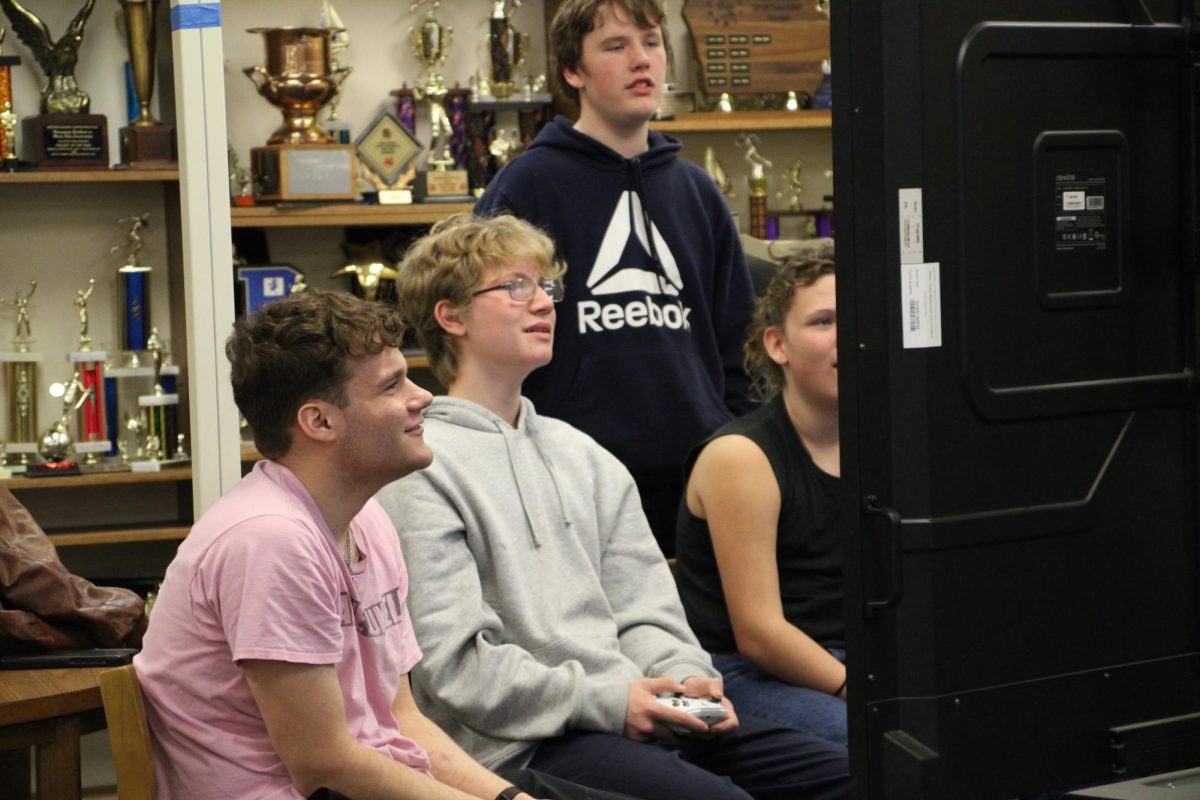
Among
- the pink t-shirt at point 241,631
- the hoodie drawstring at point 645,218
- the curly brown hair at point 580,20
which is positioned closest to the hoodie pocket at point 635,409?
the hoodie drawstring at point 645,218

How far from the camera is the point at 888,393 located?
1.17 m

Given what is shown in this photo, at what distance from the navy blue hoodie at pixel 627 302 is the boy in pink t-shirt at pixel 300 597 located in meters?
1.00

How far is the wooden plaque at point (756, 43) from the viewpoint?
15.0ft

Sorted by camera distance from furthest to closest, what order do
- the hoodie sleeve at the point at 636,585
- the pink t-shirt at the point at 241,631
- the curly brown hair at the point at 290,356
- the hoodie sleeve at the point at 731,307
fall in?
the hoodie sleeve at the point at 731,307 → the hoodie sleeve at the point at 636,585 → the curly brown hair at the point at 290,356 → the pink t-shirt at the point at 241,631

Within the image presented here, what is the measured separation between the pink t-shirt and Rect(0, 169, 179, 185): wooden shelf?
2.41 metres

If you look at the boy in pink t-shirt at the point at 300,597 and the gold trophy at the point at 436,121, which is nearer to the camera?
the boy in pink t-shirt at the point at 300,597

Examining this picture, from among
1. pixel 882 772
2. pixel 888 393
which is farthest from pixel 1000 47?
pixel 882 772

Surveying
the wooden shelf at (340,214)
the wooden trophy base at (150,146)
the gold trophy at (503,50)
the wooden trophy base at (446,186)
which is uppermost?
the gold trophy at (503,50)

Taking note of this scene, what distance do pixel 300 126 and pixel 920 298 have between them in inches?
123

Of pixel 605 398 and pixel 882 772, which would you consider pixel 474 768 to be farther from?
pixel 605 398

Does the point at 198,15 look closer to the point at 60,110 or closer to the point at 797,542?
the point at 60,110

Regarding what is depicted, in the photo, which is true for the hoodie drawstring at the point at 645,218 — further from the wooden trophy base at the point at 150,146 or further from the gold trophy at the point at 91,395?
the gold trophy at the point at 91,395

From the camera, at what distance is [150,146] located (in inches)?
154

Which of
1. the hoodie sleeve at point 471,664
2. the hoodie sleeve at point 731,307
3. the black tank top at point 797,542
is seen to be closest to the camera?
the hoodie sleeve at point 471,664
